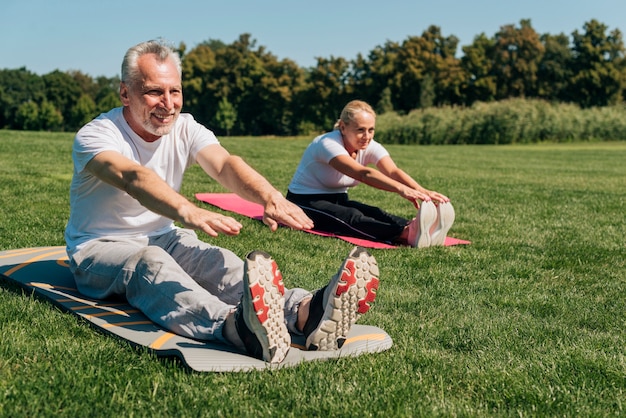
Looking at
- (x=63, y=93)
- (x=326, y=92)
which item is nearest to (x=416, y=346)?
(x=326, y=92)

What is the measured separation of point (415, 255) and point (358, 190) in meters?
5.12

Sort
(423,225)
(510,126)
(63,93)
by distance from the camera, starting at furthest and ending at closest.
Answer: (63,93)
(510,126)
(423,225)

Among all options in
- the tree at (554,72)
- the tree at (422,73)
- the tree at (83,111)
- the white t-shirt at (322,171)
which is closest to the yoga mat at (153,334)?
the white t-shirt at (322,171)

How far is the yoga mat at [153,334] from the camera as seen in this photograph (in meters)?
2.71

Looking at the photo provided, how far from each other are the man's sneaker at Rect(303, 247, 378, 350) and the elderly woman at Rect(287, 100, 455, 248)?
2.95 m

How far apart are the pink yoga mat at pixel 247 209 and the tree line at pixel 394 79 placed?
35428mm

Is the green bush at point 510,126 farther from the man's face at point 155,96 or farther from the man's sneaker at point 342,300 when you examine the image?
the man's sneaker at point 342,300

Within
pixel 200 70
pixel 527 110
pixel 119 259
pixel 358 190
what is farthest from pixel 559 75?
pixel 119 259

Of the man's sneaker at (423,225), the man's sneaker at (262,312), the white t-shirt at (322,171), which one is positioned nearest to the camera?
the man's sneaker at (262,312)

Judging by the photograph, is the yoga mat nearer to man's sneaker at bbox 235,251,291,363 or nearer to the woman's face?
man's sneaker at bbox 235,251,291,363

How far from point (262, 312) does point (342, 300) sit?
0.35 meters

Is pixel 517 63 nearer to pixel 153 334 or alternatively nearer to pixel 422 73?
pixel 422 73

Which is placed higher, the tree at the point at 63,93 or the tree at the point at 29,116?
the tree at the point at 63,93

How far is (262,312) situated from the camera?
2.62 meters
